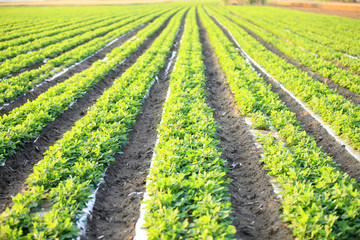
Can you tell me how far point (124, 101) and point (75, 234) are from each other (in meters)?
4.12

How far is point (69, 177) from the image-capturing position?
4004 mm

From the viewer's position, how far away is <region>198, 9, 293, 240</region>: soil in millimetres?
3457

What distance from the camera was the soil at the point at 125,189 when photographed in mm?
3561

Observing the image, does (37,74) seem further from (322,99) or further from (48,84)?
(322,99)

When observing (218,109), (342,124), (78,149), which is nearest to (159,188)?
(78,149)

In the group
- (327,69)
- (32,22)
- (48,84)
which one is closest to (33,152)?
(48,84)

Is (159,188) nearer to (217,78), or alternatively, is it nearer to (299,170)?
(299,170)

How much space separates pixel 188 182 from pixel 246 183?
131cm

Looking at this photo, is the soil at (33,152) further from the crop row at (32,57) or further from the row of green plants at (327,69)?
the row of green plants at (327,69)

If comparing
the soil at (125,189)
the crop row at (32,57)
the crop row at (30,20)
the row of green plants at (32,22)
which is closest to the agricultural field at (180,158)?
the soil at (125,189)

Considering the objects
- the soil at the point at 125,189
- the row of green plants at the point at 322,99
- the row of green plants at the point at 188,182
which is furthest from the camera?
the row of green plants at the point at 322,99

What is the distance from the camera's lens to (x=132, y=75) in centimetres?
897

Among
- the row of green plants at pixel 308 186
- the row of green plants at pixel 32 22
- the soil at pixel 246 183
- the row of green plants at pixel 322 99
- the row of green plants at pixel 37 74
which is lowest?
the soil at pixel 246 183

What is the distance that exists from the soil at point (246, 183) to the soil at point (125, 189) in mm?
1571
